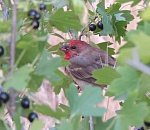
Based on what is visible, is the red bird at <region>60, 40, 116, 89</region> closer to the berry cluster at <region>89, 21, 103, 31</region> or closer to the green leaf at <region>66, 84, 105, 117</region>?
the berry cluster at <region>89, 21, 103, 31</region>

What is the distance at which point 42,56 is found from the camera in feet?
4.06

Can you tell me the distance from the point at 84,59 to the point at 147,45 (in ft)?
7.76

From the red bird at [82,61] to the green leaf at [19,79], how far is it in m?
1.79

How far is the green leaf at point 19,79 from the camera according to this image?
39.6 inches

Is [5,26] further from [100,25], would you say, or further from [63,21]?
[100,25]

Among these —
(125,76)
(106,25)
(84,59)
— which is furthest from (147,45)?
(84,59)

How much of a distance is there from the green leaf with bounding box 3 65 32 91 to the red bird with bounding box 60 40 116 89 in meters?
1.79

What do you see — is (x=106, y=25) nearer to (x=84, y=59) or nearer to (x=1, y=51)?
(x=1, y=51)

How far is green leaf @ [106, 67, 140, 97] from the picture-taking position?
1.04m

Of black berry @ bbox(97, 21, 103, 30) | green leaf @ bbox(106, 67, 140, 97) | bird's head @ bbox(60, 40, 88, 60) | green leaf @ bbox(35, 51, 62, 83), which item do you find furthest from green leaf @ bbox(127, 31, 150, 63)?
bird's head @ bbox(60, 40, 88, 60)

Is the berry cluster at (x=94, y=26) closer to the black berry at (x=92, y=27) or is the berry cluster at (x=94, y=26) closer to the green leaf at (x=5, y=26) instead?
the black berry at (x=92, y=27)

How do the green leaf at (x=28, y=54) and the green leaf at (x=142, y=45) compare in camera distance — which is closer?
the green leaf at (x=142, y=45)

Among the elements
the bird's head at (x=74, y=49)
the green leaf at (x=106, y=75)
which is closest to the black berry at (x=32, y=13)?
the green leaf at (x=106, y=75)

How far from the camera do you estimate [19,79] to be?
1.02 m
